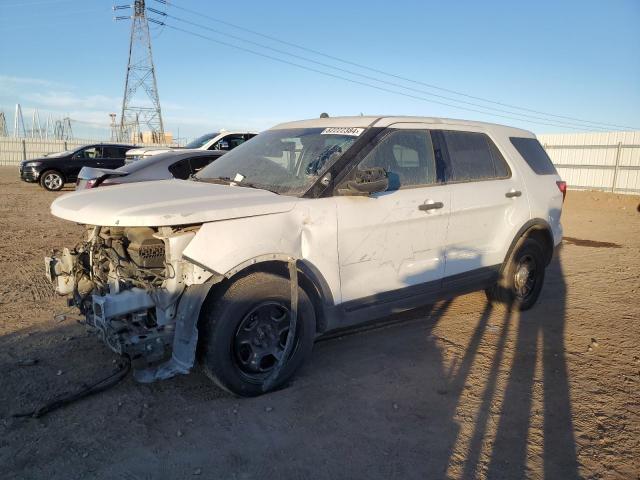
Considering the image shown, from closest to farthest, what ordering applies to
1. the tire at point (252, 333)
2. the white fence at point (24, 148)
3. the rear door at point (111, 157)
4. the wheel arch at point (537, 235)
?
1. the tire at point (252, 333)
2. the wheel arch at point (537, 235)
3. the rear door at point (111, 157)
4. the white fence at point (24, 148)

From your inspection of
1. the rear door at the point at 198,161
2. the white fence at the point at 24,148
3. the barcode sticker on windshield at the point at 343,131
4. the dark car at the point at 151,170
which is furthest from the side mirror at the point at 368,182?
the white fence at the point at 24,148

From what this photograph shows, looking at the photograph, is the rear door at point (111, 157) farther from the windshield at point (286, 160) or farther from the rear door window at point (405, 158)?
the rear door window at point (405, 158)

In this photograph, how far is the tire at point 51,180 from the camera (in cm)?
1691

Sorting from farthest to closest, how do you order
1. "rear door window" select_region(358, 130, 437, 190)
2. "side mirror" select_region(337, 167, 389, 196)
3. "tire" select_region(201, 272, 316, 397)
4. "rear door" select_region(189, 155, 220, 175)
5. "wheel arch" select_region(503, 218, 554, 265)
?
"rear door" select_region(189, 155, 220, 175), "wheel arch" select_region(503, 218, 554, 265), "rear door window" select_region(358, 130, 437, 190), "side mirror" select_region(337, 167, 389, 196), "tire" select_region(201, 272, 316, 397)

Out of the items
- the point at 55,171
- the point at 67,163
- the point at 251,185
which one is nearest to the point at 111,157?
the point at 67,163

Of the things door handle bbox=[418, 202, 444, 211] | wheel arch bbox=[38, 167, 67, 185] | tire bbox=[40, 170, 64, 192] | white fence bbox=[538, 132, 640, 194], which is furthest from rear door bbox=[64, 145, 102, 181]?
white fence bbox=[538, 132, 640, 194]

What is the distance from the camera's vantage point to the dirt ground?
2.79 metres

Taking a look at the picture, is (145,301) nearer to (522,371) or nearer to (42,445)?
(42,445)

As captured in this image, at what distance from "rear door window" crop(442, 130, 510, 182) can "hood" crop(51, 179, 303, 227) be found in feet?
5.88

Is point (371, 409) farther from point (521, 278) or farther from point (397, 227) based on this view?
point (521, 278)

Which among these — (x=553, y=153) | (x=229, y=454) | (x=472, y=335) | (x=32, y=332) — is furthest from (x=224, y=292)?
(x=553, y=153)

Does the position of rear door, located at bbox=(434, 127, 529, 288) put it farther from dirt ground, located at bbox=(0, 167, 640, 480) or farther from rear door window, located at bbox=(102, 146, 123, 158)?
rear door window, located at bbox=(102, 146, 123, 158)

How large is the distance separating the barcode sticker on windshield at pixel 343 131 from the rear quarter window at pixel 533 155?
2144 millimetres

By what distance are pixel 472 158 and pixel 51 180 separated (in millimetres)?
16228
